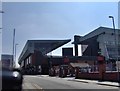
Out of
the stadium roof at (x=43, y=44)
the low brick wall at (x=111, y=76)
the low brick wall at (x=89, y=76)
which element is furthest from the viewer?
the stadium roof at (x=43, y=44)

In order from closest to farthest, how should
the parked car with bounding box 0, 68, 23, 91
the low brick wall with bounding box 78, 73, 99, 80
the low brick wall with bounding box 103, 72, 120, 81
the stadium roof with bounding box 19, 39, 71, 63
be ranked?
the parked car with bounding box 0, 68, 23, 91 < the low brick wall with bounding box 103, 72, 120, 81 < the low brick wall with bounding box 78, 73, 99, 80 < the stadium roof with bounding box 19, 39, 71, 63

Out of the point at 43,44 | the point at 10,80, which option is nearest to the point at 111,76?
the point at 10,80

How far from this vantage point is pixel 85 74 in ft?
198

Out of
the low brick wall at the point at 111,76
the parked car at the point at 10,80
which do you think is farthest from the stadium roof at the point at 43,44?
the parked car at the point at 10,80

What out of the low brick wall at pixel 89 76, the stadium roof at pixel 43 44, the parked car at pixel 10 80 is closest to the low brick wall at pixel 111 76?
the low brick wall at pixel 89 76

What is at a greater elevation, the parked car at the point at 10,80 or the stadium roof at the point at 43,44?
the stadium roof at the point at 43,44

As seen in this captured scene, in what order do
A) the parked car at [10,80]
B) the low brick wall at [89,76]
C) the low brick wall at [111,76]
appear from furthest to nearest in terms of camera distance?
the low brick wall at [89,76] < the low brick wall at [111,76] < the parked car at [10,80]

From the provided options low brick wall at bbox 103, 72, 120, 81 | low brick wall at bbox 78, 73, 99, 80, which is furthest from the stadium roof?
low brick wall at bbox 103, 72, 120, 81

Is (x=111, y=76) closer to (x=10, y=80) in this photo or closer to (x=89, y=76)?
(x=89, y=76)

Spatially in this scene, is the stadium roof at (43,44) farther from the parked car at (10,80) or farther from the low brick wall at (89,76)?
the parked car at (10,80)

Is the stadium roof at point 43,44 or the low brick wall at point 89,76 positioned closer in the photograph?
the low brick wall at point 89,76

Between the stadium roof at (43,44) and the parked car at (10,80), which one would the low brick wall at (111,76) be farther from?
the stadium roof at (43,44)

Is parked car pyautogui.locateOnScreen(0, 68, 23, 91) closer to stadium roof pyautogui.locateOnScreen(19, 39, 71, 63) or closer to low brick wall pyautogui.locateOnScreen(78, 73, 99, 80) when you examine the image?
low brick wall pyautogui.locateOnScreen(78, 73, 99, 80)

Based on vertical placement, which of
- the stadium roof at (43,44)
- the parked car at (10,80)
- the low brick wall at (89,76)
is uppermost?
the stadium roof at (43,44)
